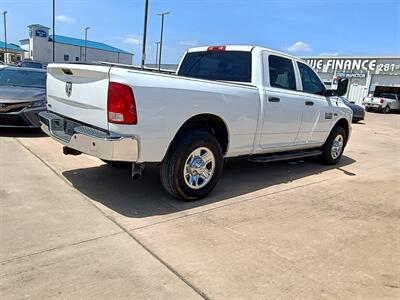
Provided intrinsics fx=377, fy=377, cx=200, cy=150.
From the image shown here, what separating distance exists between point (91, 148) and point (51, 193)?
3.11 feet

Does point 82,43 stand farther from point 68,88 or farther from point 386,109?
point 68,88

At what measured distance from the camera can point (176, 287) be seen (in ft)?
8.97

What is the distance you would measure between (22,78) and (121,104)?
242 inches

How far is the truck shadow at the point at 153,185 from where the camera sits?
4.32 metres

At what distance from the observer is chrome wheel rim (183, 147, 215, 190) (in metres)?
4.43

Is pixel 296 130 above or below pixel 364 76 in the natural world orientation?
below

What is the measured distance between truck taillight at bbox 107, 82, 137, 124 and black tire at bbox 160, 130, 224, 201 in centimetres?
67

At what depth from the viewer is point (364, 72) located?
109 feet

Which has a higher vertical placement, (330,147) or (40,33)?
(40,33)

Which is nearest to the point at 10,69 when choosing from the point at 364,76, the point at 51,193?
the point at 51,193

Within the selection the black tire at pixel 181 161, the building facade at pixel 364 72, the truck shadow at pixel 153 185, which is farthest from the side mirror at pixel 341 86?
the building facade at pixel 364 72

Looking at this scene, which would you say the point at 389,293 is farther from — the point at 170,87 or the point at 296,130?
the point at 296,130

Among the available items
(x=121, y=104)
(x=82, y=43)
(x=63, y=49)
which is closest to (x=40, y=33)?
(x=63, y=49)

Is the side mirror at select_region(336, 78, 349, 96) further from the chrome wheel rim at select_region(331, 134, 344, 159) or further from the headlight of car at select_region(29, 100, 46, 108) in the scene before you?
the headlight of car at select_region(29, 100, 46, 108)
